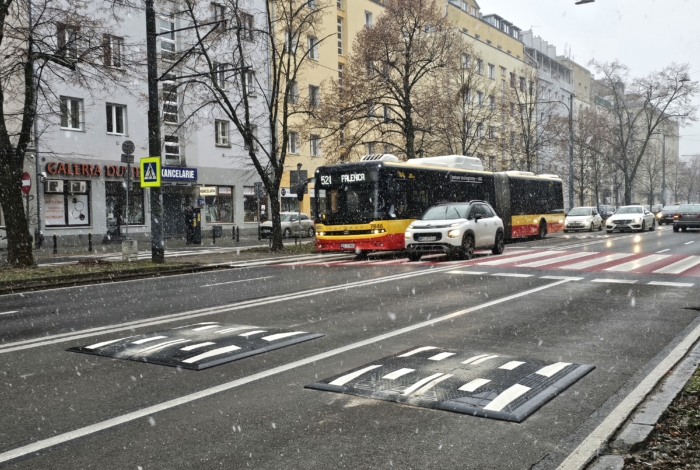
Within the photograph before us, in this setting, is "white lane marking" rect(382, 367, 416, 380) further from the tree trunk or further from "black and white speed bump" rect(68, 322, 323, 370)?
the tree trunk

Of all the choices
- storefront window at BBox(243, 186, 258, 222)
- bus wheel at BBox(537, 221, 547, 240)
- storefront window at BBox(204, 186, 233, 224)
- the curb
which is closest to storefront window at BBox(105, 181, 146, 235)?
storefront window at BBox(204, 186, 233, 224)

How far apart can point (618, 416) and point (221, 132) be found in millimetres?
37694

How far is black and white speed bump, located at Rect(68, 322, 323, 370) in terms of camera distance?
6676 mm

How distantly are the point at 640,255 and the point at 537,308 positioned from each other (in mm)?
11458

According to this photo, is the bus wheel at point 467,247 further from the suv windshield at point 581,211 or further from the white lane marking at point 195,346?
the suv windshield at point 581,211

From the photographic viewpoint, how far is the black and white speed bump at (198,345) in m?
6.68

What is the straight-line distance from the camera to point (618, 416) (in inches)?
187

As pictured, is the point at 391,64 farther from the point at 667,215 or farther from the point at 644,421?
the point at 667,215

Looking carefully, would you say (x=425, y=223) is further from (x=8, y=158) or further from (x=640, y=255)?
(x=8, y=158)

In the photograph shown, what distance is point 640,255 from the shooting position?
1981cm

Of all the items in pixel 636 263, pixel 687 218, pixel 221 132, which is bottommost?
pixel 636 263

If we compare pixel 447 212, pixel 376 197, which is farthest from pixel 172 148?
pixel 447 212

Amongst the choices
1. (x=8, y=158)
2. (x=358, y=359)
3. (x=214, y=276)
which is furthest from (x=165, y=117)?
(x=358, y=359)

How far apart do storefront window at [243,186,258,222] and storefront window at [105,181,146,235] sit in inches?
316
